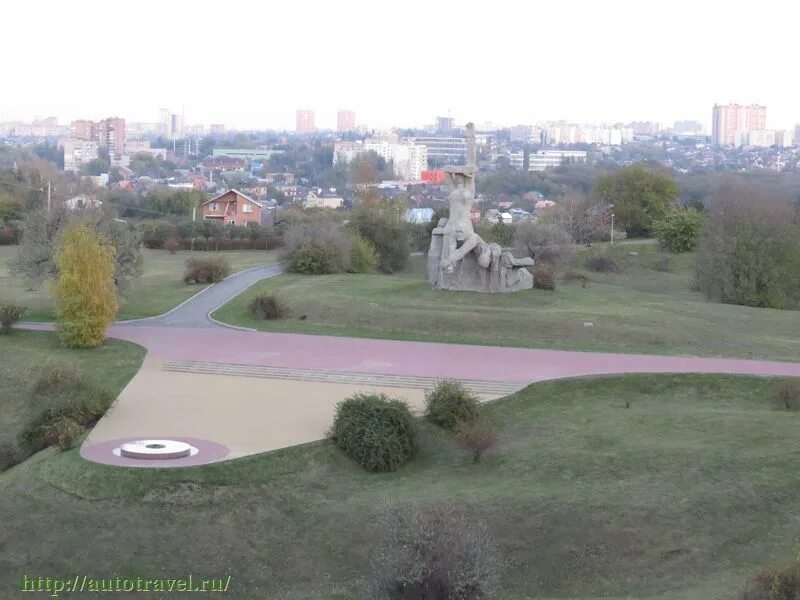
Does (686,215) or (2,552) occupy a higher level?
(686,215)

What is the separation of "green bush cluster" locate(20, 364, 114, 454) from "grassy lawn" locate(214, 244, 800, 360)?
8.92m

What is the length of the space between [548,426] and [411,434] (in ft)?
10.1

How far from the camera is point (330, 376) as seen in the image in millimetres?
25766

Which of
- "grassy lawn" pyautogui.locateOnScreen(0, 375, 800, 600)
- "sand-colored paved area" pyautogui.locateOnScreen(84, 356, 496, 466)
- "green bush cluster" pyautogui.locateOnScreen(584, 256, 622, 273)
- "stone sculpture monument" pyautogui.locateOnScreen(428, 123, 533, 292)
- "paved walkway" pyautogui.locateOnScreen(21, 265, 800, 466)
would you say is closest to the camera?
"grassy lawn" pyautogui.locateOnScreen(0, 375, 800, 600)

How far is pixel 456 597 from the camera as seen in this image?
12.5 meters

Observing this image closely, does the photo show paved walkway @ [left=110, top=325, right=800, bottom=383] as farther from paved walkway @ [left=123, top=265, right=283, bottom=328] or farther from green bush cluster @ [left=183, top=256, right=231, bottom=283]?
green bush cluster @ [left=183, top=256, right=231, bottom=283]

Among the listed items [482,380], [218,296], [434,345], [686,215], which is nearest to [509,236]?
[686,215]

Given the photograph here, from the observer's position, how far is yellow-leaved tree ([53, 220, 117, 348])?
29.0 meters

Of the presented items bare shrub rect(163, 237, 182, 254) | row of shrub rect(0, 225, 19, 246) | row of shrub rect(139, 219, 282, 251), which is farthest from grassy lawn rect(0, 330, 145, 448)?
row of shrub rect(0, 225, 19, 246)

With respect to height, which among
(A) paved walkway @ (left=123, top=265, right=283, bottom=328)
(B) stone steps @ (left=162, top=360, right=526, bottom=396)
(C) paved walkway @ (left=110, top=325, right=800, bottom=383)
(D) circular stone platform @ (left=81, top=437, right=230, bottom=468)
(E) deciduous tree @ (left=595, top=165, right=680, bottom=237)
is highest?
(E) deciduous tree @ (left=595, top=165, right=680, bottom=237)

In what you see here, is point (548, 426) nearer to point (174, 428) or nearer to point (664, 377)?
point (664, 377)

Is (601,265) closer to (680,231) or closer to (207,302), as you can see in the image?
(680,231)

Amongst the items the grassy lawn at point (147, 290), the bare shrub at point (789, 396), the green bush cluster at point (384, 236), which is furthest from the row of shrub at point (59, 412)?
the green bush cluster at point (384, 236)

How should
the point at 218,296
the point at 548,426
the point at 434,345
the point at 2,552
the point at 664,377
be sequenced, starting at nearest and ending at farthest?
the point at 2,552 → the point at 548,426 → the point at 664,377 → the point at 434,345 → the point at 218,296
